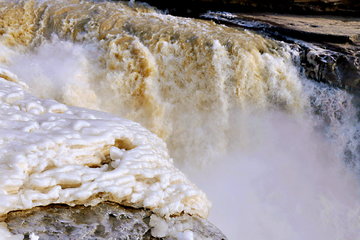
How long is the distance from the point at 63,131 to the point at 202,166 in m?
3.05

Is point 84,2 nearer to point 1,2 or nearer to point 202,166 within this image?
point 1,2

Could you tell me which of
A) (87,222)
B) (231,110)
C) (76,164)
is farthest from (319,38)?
(87,222)

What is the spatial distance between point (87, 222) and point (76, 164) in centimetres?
35

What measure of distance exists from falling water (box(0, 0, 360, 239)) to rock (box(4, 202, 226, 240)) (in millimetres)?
2556

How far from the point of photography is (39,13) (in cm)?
509

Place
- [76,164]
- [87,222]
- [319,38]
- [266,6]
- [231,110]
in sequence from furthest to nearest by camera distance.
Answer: [266,6]
[319,38]
[231,110]
[76,164]
[87,222]

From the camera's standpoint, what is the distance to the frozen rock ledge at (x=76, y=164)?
1299 mm

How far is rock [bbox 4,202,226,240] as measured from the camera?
1.22 m

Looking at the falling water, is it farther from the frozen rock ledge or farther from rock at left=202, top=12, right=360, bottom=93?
the frozen rock ledge

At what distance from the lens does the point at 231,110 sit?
4.27 metres

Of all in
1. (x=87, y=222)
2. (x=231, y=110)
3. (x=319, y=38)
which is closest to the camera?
(x=87, y=222)

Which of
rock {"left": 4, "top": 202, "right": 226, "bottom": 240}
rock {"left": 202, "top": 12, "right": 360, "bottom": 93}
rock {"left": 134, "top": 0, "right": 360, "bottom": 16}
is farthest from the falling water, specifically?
rock {"left": 134, "top": 0, "right": 360, "bottom": 16}

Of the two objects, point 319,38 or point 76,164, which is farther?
point 319,38

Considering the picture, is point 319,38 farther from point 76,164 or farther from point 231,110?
point 76,164
